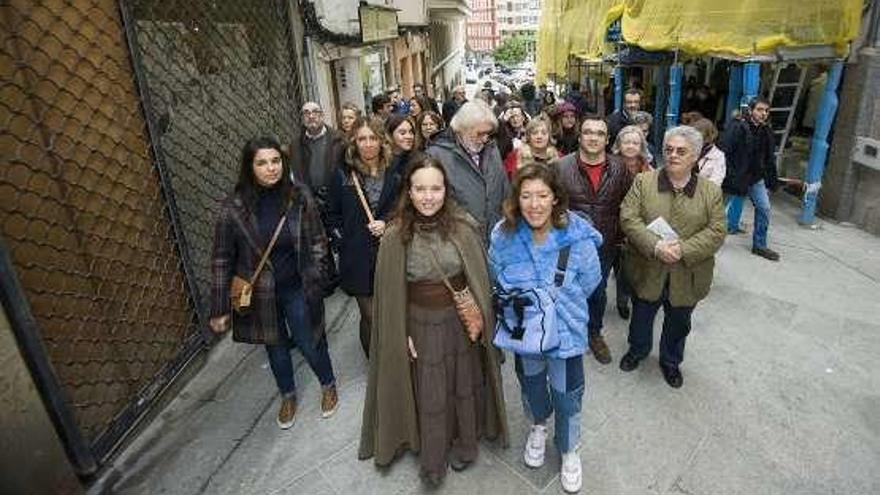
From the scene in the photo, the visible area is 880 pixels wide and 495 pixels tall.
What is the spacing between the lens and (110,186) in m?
3.54

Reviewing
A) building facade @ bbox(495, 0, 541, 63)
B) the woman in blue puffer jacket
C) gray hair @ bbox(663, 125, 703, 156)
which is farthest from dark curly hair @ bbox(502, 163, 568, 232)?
building facade @ bbox(495, 0, 541, 63)

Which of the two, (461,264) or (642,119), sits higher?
(642,119)

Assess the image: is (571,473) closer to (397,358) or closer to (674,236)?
(397,358)

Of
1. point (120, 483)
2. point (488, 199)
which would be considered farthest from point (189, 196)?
point (488, 199)

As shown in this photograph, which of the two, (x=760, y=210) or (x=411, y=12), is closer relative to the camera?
(x=760, y=210)

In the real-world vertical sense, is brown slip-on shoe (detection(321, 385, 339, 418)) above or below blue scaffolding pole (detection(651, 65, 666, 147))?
below

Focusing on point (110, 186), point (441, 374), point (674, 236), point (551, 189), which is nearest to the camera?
point (551, 189)

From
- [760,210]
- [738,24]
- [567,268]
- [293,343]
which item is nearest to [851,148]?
[760,210]

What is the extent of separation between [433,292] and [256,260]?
3.73 ft

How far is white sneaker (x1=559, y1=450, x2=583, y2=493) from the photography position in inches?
116

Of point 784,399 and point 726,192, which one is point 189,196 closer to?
point 784,399

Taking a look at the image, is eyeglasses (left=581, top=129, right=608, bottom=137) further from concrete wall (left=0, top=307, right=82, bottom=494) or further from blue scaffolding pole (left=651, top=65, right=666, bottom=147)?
blue scaffolding pole (left=651, top=65, right=666, bottom=147)

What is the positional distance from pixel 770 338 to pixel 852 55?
178 inches

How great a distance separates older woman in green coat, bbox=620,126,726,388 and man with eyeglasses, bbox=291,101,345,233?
2898 mm
